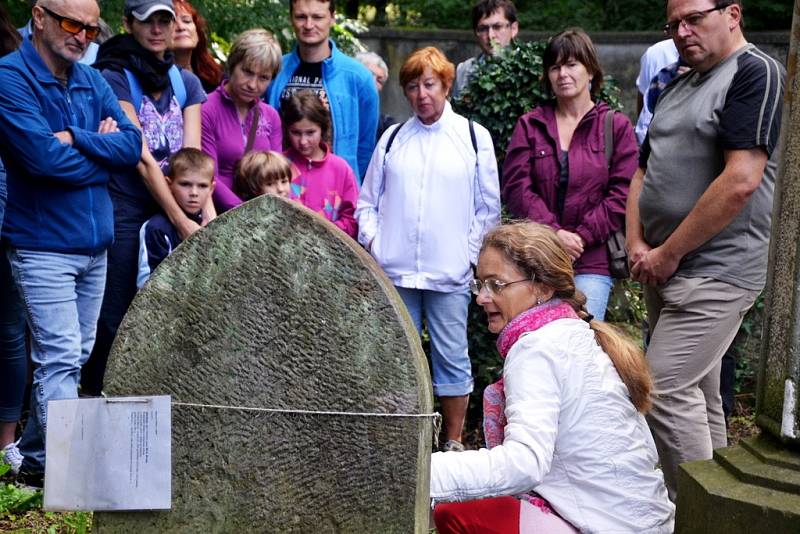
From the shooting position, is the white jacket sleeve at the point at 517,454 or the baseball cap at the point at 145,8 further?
the baseball cap at the point at 145,8

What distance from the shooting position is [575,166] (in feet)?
17.6

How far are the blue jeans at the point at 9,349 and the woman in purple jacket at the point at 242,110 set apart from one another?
113 centimetres

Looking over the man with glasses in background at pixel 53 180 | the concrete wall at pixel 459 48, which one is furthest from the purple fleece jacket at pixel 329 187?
the concrete wall at pixel 459 48

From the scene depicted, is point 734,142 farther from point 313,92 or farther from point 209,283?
point 313,92

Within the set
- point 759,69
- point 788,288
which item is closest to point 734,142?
point 759,69

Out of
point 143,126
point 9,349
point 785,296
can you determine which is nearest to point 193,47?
point 143,126

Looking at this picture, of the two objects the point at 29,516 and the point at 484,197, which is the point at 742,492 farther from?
the point at 29,516

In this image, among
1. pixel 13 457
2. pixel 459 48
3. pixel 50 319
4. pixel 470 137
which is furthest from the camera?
pixel 459 48

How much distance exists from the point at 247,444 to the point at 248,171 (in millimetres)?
2415

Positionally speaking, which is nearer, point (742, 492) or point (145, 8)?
point (742, 492)

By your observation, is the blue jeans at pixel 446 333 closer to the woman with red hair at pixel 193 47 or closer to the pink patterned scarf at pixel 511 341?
the woman with red hair at pixel 193 47

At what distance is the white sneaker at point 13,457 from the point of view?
482cm

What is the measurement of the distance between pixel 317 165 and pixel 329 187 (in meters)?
0.13

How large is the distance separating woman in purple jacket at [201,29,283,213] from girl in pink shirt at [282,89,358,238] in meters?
0.13
